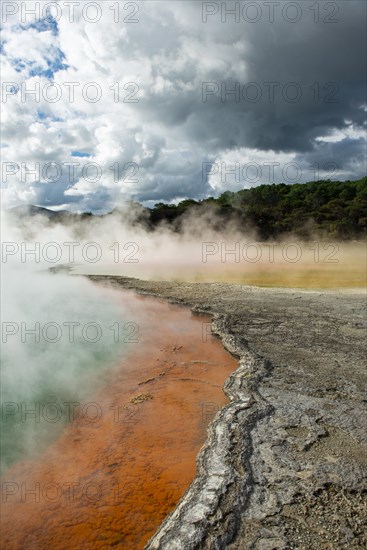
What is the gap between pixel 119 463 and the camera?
321cm

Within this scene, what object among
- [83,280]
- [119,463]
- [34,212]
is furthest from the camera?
[34,212]

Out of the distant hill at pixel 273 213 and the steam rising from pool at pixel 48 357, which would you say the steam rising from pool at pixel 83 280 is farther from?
the distant hill at pixel 273 213

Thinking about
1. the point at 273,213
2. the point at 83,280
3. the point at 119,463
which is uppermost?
the point at 273,213

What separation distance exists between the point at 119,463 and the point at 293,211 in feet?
95.7

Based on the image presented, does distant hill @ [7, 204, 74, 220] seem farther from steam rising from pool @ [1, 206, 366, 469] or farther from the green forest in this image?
the green forest

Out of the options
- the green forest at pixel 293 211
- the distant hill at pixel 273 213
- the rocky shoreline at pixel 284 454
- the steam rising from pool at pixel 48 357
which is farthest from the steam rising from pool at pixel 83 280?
the rocky shoreline at pixel 284 454

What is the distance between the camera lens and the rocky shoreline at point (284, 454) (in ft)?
Result: 7.46

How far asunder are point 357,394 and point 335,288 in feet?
22.9

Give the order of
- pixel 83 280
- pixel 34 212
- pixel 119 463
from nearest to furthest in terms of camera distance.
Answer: pixel 119 463 < pixel 83 280 < pixel 34 212

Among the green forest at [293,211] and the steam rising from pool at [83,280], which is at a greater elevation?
the green forest at [293,211]

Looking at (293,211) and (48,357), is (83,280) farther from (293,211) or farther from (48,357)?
(293,211)

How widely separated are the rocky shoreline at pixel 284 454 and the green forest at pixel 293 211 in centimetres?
2255

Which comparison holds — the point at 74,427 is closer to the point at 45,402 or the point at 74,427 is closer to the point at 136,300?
the point at 45,402

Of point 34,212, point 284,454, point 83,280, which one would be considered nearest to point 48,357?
point 284,454
